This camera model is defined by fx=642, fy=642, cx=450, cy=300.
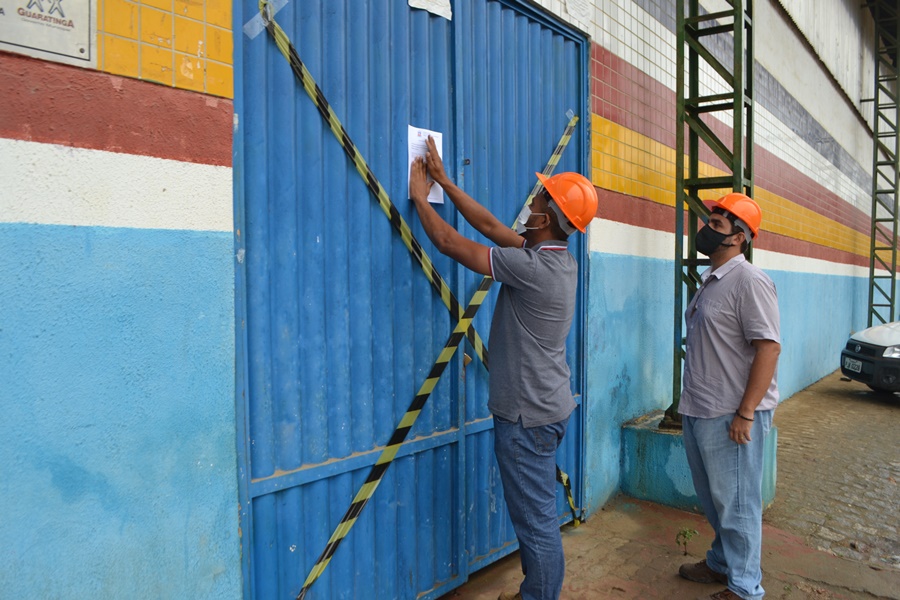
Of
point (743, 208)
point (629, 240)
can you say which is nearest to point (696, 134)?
point (629, 240)

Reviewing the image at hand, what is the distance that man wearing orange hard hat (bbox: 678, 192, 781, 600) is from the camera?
321 centimetres

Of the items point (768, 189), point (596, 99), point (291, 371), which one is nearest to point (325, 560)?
point (291, 371)

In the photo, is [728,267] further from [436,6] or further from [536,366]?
[436,6]

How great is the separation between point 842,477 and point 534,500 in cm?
430

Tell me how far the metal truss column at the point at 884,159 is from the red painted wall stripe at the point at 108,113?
1488 centimetres

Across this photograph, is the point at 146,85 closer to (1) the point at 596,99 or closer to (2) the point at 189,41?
(2) the point at 189,41

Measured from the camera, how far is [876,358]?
8969 mm

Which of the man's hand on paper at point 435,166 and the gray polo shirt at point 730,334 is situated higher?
the man's hand on paper at point 435,166

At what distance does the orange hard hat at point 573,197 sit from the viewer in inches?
113

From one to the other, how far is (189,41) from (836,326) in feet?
42.2

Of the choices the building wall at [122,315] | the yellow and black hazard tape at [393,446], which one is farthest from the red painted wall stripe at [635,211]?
the building wall at [122,315]

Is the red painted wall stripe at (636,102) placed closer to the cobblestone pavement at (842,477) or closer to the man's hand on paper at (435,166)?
the man's hand on paper at (435,166)

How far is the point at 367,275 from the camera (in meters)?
2.95

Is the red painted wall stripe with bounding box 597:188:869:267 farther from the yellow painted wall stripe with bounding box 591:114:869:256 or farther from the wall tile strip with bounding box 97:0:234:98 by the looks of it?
the wall tile strip with bounding box 97:0:234:98
